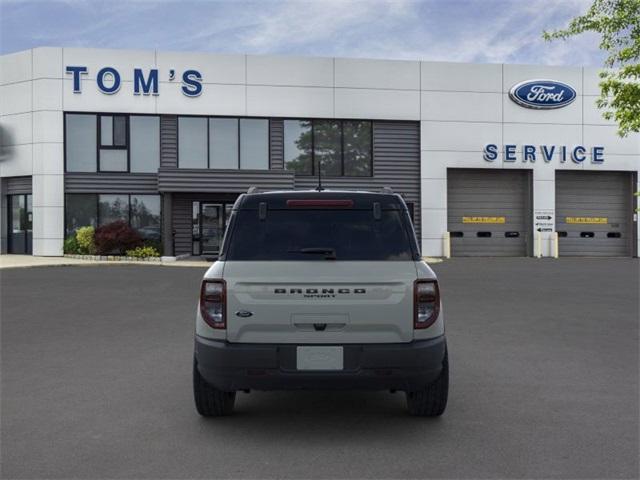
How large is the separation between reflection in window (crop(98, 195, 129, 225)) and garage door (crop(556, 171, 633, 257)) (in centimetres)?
1946

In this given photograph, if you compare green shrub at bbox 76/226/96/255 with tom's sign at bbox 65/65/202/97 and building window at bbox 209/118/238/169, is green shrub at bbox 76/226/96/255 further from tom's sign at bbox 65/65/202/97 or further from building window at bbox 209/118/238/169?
tom's sign at bbox 65/65/202/97

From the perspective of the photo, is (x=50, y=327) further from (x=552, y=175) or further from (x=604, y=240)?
(x=604, y=240)

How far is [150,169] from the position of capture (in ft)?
83.8

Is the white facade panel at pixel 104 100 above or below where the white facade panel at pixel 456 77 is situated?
below

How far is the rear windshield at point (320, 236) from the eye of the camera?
4.32 m

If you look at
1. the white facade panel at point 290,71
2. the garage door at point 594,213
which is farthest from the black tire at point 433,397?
the garage door at point 594,213

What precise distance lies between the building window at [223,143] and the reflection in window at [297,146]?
2192 mm

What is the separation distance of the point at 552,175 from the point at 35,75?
901 inches

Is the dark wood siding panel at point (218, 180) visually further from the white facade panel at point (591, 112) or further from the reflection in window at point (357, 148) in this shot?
the white facade panel at point (591, 112)

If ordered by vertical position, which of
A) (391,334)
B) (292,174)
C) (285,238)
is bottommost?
(391,334)

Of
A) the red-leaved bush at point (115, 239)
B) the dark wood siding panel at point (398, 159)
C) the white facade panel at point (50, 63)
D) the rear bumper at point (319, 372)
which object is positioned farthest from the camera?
the dark wood siding panel at point (398, 159)

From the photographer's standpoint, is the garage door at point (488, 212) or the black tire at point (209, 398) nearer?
the black tire at point (209, 398)

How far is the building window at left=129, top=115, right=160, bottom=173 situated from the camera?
1002 inches

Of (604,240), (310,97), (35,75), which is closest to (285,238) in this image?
(310,97)
